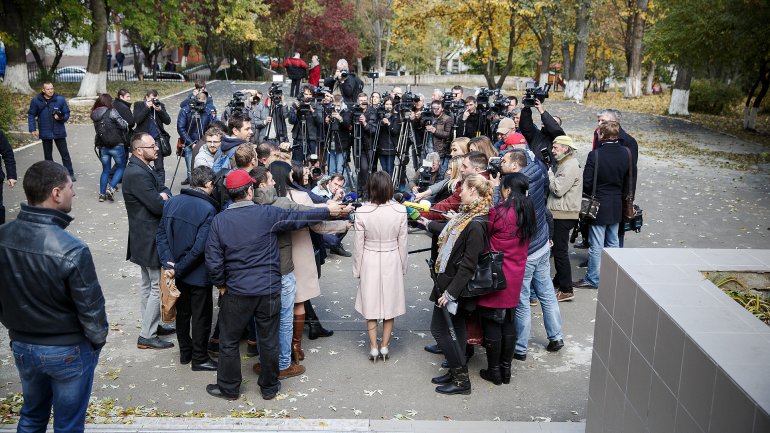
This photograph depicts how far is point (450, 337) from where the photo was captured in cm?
571

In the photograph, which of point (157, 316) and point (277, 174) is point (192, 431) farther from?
point (277, 174)

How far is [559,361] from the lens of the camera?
6418mm

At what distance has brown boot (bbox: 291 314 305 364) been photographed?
243 inches

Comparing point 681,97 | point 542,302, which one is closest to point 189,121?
point 542,302

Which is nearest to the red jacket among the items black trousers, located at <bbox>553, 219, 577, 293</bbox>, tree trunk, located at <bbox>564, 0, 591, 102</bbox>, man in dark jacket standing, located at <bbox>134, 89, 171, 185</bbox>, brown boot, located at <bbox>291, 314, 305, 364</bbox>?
brown boot, located at <bbox>291, 314, 305, 364</bbox>

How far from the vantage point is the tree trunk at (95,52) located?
2369cm

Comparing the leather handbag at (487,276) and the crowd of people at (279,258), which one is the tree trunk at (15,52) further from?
the leather handbag at (487,276)

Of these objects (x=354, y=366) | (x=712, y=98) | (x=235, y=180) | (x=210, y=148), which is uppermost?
(x=235, y=180)

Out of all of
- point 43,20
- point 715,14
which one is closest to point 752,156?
point 715,14

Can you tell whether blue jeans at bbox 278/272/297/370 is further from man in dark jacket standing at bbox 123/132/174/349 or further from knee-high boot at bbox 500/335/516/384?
knee-high boot at bbox 500/335/516/384

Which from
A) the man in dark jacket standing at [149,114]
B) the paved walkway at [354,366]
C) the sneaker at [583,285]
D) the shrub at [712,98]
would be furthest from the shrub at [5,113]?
the shrub at [712,98]

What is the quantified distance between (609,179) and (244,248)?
4481mm

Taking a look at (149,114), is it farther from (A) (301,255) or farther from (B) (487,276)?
(B) (487,276)

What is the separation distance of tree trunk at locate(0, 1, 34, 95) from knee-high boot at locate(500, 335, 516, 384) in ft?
70.9
